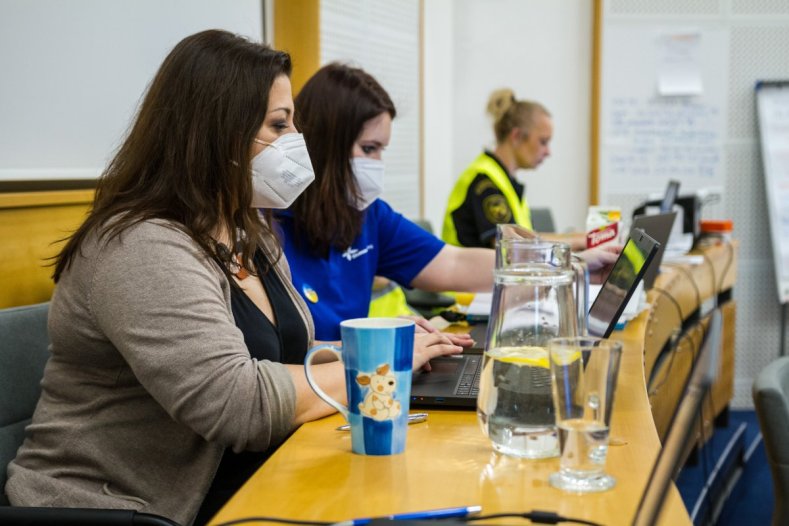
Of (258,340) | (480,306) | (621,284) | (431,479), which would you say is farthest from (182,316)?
(480,306)

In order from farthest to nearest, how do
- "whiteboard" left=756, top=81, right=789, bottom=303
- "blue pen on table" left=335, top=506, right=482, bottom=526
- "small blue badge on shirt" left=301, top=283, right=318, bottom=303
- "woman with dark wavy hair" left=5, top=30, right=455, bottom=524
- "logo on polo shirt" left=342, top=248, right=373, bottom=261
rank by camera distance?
"whiteboard" left=756, top=81, right=789, bottom=303 < "logo on polo shirt" left=342, top=248, right=373, bottom=261 < "small blue badge on shirt" left=301, top=283, right=318, bottom=303 < "woman with dark wavy hair" left=5, top=30, right=455, bottom=524 < "blue pen on table" left=335, top=506, right=482, bottom=526

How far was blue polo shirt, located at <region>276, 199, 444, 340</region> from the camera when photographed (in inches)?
74.9

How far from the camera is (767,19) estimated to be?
4.36 m

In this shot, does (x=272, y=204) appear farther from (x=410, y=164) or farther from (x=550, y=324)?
(x=410, y=164)

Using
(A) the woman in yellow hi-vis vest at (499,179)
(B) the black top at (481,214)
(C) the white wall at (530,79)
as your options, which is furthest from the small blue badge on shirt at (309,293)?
(C) the white wall at (530,79)

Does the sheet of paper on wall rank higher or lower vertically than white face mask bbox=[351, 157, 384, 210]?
higher

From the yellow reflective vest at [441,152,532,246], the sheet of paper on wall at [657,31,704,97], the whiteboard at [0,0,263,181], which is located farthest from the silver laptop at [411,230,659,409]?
the sheet of paper on wall at [657,31,704,97]

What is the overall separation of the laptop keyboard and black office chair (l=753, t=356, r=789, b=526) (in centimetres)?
45

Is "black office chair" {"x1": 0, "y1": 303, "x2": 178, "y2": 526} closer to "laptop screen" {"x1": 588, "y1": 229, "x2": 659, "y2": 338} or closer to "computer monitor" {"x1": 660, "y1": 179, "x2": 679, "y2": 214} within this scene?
"laptop screen" {"x1": 588, "y1": 229, "x2": 659, "y2": 338}

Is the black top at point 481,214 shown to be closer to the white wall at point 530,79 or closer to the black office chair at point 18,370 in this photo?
the white wall at point 530,79

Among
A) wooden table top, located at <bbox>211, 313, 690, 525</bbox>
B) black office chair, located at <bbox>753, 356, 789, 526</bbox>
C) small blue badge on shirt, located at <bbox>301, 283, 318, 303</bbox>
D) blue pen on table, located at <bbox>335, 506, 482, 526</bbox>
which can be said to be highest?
small blue badge on shirt, located at <bbox>301, 283, 318, 303</bbox>

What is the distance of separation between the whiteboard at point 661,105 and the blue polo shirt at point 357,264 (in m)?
2.53

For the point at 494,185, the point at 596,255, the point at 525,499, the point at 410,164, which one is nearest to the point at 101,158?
the point at 596,255

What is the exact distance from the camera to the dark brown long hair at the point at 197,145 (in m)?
1.29
